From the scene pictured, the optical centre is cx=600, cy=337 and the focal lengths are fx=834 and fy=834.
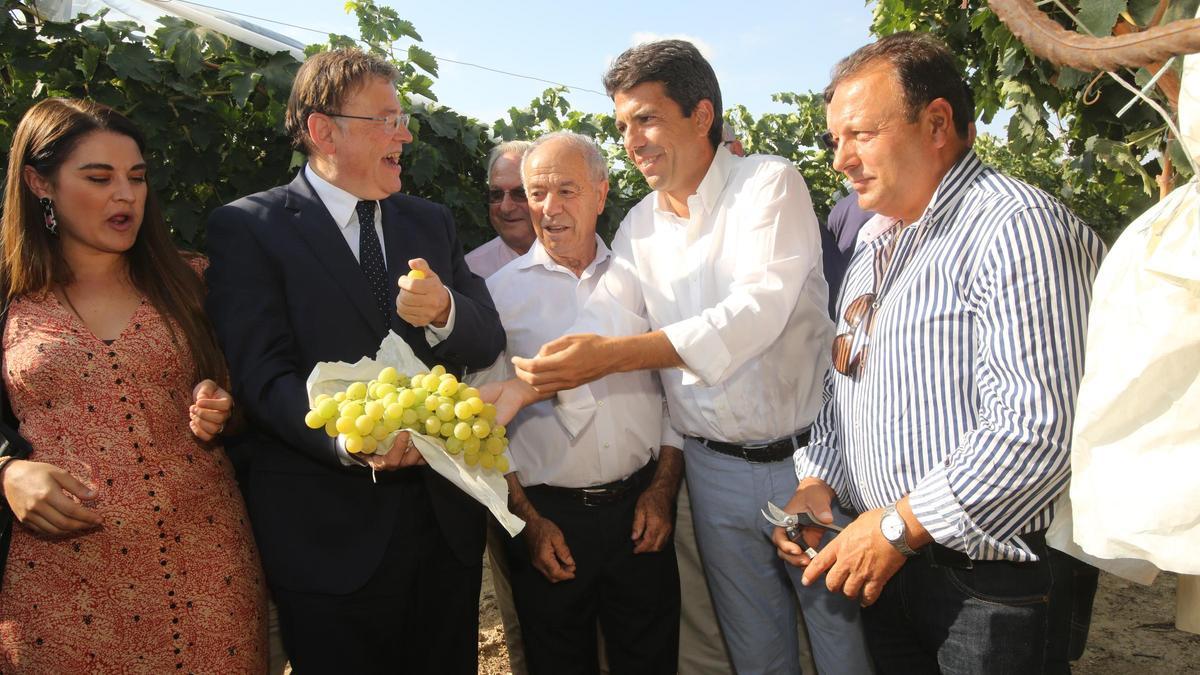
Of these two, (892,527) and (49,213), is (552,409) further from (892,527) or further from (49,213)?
(49,213)

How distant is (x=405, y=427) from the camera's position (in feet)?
6.72

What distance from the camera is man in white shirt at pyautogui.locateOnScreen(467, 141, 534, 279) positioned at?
4.04 metres

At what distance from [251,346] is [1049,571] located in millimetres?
2075

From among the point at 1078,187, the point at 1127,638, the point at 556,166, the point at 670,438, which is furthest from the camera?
the point at 1078,187

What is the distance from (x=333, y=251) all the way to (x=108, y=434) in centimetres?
78

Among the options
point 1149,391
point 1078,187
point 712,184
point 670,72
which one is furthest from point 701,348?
point 1078,187

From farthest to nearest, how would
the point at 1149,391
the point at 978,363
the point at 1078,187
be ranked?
1. the point at 1078,187
2. the point at 978,363
3. the point at 1149,391

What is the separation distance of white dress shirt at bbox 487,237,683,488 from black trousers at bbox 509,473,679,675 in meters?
0.11

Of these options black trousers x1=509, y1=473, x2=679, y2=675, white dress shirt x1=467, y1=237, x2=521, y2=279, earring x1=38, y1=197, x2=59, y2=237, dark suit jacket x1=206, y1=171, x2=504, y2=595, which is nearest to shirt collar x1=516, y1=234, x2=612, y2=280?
dark suit jacket x1=206, y1=171, x2=504, y2=595

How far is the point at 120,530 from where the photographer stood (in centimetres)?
226

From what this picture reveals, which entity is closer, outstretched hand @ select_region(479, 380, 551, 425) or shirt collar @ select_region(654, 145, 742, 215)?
outstretched hand @ select_region(479, 380, 551, 425)

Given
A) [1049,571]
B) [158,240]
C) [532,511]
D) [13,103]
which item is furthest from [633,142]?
[13,103]

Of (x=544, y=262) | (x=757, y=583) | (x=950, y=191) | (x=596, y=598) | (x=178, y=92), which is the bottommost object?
(x=596, y=598)

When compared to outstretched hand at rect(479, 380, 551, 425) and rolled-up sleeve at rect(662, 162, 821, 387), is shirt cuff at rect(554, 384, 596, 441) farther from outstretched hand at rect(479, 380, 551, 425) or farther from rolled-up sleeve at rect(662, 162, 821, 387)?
rolled-up sleeve at rect(662, 162, 821, 387)
